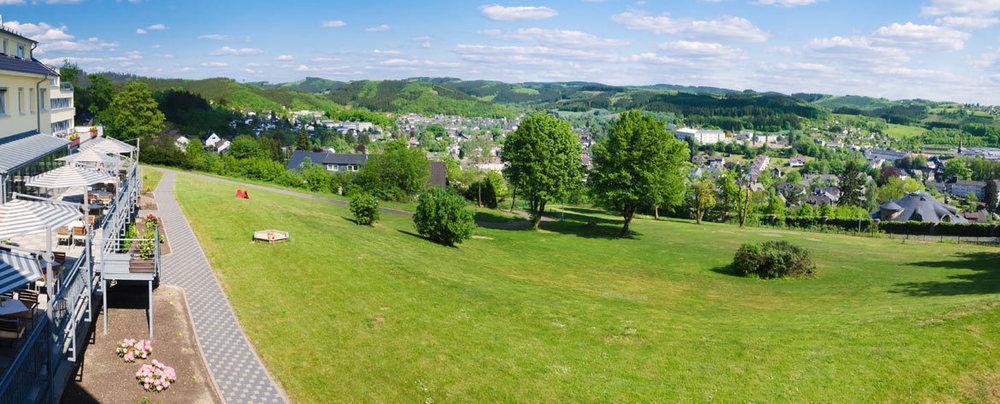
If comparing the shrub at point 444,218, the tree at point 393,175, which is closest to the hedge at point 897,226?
the tree at point 393,175

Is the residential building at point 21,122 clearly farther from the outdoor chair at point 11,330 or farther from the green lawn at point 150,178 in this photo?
the outdoor chair at point 11,330

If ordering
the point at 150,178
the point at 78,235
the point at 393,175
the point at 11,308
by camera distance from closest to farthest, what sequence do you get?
the point at 11,308, the point at 78,235, the point at 150,178, the point at 393,175

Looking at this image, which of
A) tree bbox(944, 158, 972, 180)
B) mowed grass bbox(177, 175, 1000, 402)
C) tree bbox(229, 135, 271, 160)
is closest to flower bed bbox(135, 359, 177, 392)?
mowed grass bbox(177, 175, 1000, 402)

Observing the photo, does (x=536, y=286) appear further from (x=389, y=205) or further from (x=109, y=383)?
(x=389, y=205)

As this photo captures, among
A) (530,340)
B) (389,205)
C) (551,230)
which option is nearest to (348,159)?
(389,205)

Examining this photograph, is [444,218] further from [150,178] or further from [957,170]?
[957,170]

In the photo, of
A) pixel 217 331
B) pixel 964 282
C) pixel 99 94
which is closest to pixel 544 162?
pixel 964 282
